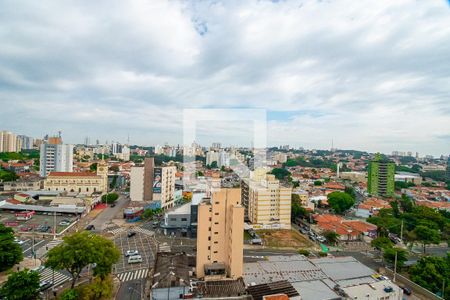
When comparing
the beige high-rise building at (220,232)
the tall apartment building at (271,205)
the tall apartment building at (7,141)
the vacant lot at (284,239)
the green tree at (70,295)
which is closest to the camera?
the green tree at (70,295)

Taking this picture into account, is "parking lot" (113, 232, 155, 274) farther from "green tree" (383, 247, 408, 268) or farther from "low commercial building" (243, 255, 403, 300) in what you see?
"green tree" (383, 247, 408, 268)

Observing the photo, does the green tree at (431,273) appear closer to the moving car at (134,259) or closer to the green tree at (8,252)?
the moving car at (134,259)

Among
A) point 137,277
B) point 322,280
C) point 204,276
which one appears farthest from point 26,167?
point 322,280

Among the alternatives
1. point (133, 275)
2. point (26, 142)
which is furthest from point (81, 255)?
point (26, 142)

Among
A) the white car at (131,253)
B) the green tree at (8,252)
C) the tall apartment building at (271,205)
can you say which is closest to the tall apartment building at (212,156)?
the tall apartment building at (271,205)

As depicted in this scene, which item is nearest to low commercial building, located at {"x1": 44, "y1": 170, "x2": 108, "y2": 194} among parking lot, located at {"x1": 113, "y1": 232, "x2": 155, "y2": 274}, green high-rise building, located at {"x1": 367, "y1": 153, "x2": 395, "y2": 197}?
parking lot, located at {"x1": 113, "y1": 232, "x2": 155, "y2": 274}
